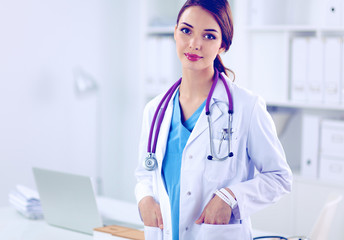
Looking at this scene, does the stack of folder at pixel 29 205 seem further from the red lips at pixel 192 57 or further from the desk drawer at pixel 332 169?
the desk drawer at pixel 332 169

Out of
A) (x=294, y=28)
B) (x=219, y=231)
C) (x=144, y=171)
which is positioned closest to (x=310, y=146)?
(x=294, y=28)

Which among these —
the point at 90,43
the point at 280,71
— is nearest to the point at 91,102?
the point at 90,43

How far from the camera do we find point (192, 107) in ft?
5.02

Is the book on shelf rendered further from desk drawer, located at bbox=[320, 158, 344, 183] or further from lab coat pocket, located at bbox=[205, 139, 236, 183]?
desk drawer, located at bbox=[320, 158, 344, 183]

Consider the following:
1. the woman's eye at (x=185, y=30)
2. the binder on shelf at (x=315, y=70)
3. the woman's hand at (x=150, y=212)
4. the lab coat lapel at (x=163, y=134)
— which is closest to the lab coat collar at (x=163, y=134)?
the lab coat lapel at (x=163, y=134)

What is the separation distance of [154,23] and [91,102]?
0.76 metres

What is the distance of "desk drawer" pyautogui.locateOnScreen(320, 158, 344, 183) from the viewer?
2.77m

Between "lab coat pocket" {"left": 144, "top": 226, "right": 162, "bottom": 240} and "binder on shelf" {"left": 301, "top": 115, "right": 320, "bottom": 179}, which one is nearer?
"lab coat pocket" {"left": 144, "top": 226, "right": 162, "bottom": 240}

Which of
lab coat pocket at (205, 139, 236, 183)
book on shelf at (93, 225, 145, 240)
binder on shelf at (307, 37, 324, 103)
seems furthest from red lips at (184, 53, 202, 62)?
binder on shelf at (307, 37, 324, 103)

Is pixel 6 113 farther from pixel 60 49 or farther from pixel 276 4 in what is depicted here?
pixel 276 4

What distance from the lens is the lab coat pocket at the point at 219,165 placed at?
1405 mm

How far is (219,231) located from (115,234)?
0.44 meters

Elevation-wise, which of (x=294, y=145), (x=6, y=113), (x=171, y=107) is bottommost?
(x=294, y=145)

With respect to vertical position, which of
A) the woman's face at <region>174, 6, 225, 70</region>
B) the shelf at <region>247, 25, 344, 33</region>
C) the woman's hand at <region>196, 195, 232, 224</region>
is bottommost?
the woman's hand at <region>196, 195, 232, 224</region>
